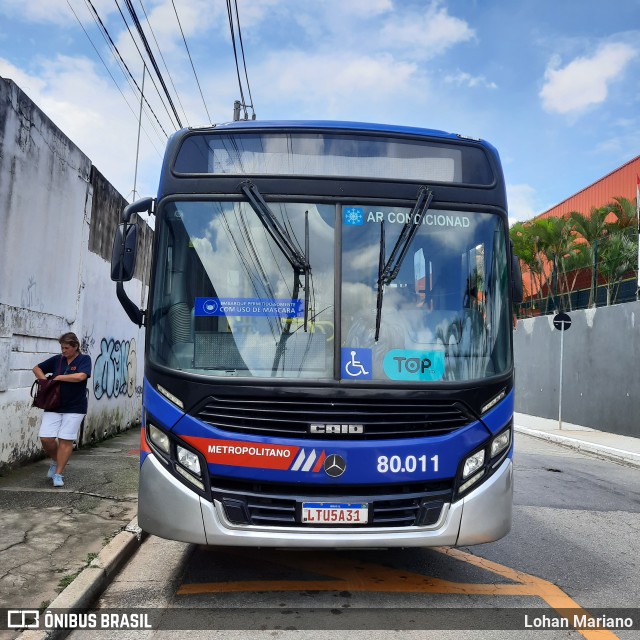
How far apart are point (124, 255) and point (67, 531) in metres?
2.43

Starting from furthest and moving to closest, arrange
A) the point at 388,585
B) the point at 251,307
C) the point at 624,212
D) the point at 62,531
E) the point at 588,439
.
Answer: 1. the point at 624,212
2. the point at 588,439
3. the point at 62,531
4. the point at 388,585
5. the point at 251,307

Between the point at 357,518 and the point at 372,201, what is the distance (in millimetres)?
2099

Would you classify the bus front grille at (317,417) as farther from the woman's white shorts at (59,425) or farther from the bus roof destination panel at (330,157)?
the woman's white shorts at (59,425)

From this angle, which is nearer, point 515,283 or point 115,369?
point 515,283

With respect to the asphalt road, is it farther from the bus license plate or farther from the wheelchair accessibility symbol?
the wheelchair accessibility symbol

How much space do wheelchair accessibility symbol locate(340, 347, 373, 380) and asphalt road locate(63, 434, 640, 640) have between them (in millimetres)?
1458

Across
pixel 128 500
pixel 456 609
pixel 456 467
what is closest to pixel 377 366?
pixel 456 467

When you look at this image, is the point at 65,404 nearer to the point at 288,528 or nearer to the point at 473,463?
the point at 288,528

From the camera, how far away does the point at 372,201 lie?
4.73m

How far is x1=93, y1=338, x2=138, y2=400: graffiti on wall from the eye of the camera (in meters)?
11.5

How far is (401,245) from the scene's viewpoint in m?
4.66

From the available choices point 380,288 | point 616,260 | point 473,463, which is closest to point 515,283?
point 380,288

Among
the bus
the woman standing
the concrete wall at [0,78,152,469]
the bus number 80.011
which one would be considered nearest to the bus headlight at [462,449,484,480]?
the bus

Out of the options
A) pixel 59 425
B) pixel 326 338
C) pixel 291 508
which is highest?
pixel 326 338
